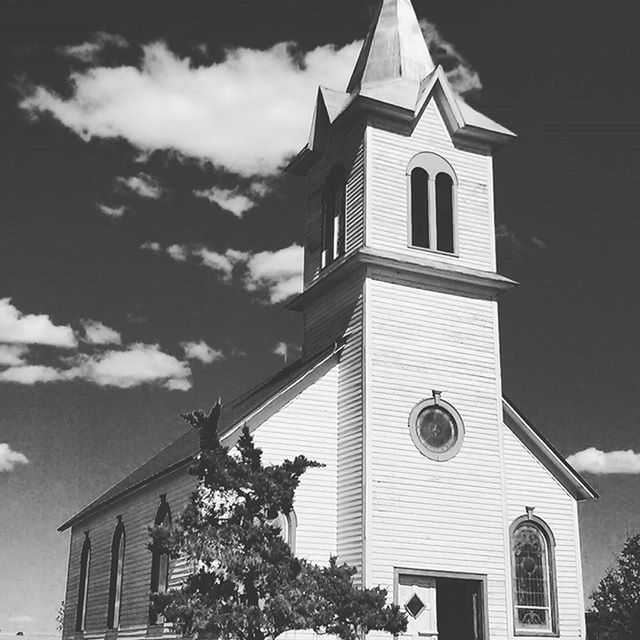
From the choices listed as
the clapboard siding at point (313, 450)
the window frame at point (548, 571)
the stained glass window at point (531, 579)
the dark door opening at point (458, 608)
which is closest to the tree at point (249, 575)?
the clapboard siding at point (313, 450)

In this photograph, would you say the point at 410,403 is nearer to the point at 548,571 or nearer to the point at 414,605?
the point at 414,605

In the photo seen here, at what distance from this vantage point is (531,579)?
2578 centimetres

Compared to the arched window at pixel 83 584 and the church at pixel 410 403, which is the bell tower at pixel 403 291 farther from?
the arched window at pixel 83 584

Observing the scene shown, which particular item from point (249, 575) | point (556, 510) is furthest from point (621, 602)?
point (249, 575)

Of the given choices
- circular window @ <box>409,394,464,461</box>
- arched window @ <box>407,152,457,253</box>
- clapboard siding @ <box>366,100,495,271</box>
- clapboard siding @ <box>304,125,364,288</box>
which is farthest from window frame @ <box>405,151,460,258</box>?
circular window @ <box>409,394,464,461</box>

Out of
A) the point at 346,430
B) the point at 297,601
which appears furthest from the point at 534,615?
the point at 297,601

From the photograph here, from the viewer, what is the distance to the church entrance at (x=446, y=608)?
22.9 m

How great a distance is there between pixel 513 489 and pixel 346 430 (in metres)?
5.46

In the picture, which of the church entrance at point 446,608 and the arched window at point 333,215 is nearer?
the church entrance at point 446,608

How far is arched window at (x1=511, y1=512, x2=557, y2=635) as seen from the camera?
2517 cm

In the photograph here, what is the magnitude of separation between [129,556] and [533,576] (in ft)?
41.9

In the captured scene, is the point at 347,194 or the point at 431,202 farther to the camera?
the point at 347,194

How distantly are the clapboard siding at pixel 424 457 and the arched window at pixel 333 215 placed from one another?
270 centimetres

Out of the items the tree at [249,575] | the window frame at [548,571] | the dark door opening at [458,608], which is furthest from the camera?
the window frame at [548,571]
